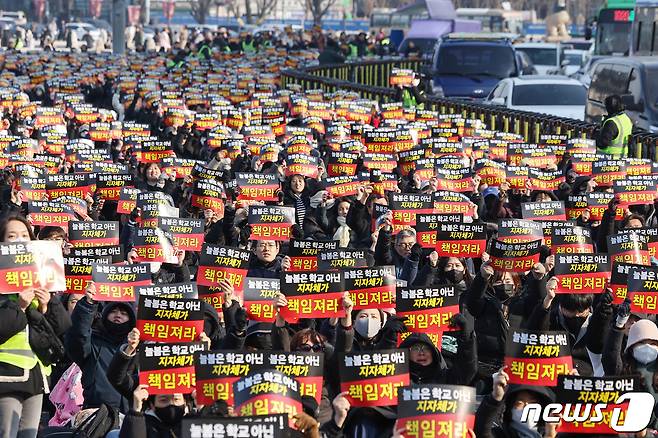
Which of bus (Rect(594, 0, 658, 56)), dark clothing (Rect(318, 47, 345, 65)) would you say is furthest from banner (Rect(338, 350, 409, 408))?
dark clothing (Rect(318, 47, 345, 65))

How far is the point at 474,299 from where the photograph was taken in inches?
432

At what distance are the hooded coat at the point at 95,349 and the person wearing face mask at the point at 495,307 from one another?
228 cm

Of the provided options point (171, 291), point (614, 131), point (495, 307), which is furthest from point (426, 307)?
point (614, 131)

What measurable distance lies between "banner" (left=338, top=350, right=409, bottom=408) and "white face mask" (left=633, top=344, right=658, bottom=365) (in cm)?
130

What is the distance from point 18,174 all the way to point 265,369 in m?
9.88

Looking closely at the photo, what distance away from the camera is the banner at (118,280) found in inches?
416

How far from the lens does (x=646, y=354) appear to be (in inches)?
345

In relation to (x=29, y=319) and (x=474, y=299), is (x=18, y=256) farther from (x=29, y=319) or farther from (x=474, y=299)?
(x=474, y=299)

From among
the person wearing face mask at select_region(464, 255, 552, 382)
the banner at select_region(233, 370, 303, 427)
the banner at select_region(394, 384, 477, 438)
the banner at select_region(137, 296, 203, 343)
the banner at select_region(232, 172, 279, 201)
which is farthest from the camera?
the banner at select_region(232, 172, 279, 201)

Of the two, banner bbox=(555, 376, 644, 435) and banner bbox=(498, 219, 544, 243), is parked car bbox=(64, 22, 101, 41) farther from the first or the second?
banner bbox=(555, 376, 644, 435)

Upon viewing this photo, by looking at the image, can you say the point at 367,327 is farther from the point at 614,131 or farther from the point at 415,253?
the point at 614,131

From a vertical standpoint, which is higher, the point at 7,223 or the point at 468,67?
the point at 7,223

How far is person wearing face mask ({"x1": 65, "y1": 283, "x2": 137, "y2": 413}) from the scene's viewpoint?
9.69m

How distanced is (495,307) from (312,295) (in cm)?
139
